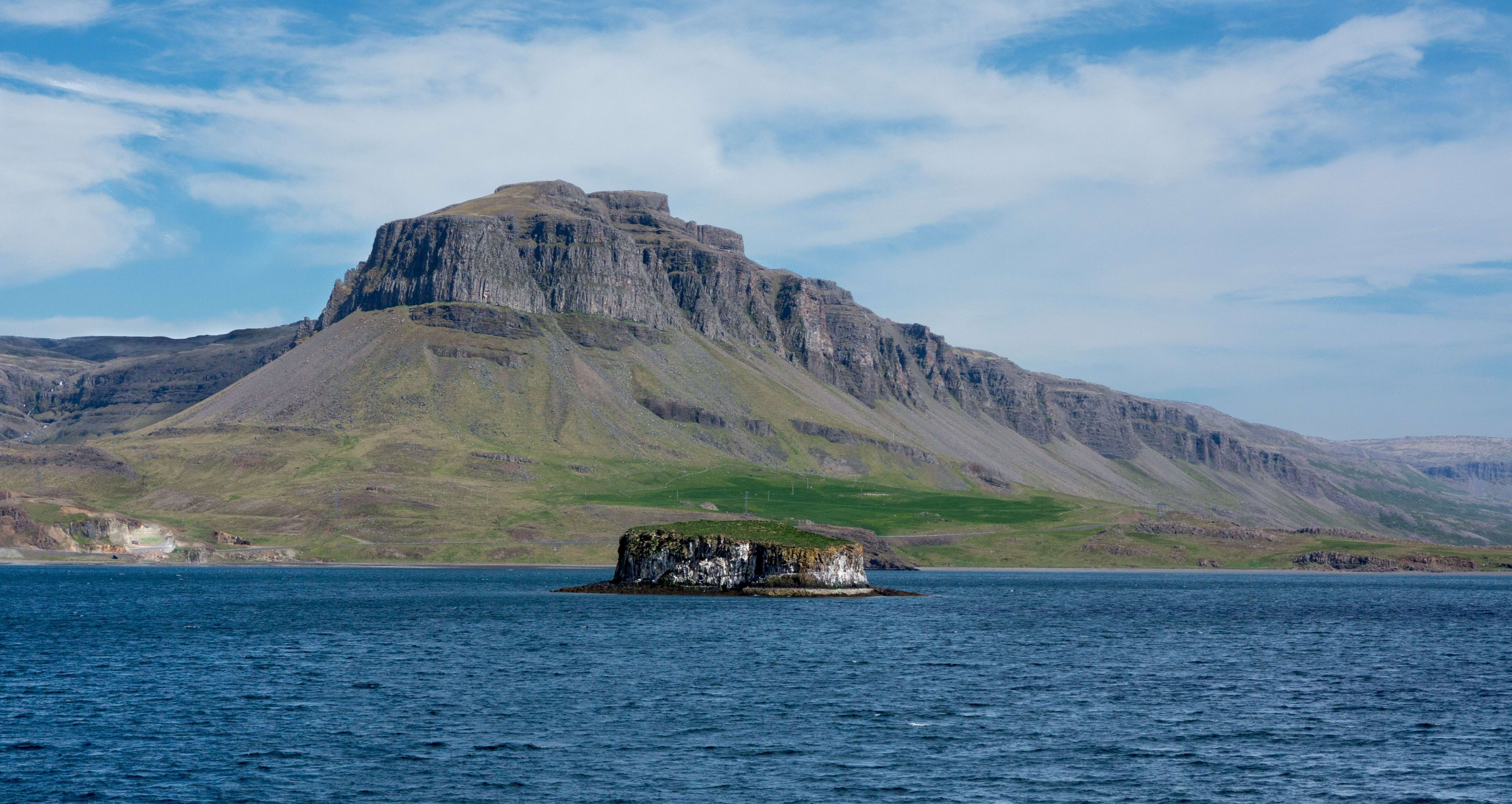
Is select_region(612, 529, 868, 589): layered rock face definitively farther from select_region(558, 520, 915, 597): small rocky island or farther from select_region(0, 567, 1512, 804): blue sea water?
select_region(0, 567, 1512, 804): blue sea water

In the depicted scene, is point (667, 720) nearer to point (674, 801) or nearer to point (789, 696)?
point (789, 696)

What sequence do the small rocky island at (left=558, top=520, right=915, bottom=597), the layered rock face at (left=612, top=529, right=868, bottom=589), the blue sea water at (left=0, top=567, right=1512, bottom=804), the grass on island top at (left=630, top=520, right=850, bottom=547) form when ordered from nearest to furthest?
1. the blue sea water at (left=0, top=567, right=1512, bottom=804)
2. the small rocky island at (left=558, top=520, right=915, bottom=597)
3. the layered rock face at (left=612, top=529, right=868, bottom=589)
4. the grass on island top at (left=630, top=520, right=850, bottom=547)

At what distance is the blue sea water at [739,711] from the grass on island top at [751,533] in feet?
121

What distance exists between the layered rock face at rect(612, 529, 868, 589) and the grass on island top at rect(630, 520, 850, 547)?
37.3 inches

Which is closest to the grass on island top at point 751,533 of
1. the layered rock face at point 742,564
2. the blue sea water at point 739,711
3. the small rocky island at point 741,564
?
the small rocky island at point 741,564

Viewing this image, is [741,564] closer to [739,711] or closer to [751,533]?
[751,533]

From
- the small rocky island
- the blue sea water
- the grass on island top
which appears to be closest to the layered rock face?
the small rocky island

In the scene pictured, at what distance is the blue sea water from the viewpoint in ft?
183

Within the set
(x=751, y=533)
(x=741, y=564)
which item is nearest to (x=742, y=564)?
(x=741, y=564)

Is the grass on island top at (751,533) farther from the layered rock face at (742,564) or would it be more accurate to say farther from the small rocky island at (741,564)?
the layered rock face at (742,564)

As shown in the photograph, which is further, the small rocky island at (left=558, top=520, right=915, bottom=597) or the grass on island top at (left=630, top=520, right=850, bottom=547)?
the grass on island top at (left=630, top=520, right=850, bottom=547)

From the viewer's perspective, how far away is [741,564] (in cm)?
17475

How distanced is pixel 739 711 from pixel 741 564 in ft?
325

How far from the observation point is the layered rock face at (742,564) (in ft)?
572
